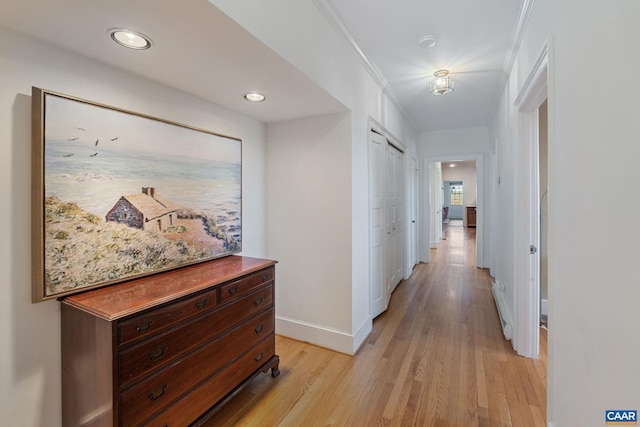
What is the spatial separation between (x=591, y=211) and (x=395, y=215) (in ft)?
9.01

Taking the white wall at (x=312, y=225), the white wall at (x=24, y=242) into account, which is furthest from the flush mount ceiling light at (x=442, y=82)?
the white wall at (x=24, y=242)

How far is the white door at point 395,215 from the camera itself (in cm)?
349

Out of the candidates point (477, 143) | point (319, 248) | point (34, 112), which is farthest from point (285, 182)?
point (477, 143)

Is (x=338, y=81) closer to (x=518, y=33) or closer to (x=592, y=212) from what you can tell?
(x=518, y=33)

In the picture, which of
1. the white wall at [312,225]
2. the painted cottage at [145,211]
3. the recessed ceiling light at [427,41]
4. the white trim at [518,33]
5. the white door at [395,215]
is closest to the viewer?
the painted cottage at [145,211]

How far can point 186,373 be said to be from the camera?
56.7 inches

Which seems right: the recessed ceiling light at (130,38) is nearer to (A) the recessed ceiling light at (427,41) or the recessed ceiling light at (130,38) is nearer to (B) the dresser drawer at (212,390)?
(B) the dresser drawer at (212,390)

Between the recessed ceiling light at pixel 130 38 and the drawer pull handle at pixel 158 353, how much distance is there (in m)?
1.45

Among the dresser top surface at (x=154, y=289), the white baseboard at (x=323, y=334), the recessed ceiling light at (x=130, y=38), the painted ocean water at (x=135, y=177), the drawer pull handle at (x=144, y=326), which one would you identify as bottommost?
the white baseboard at (x=323, y=334)

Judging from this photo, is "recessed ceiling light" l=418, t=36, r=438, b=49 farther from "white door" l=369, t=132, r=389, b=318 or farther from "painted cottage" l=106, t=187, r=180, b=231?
"painted cottage" l=106, t=187, r=180, b=231

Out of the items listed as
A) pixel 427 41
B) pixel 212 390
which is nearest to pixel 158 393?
pixel 212 390

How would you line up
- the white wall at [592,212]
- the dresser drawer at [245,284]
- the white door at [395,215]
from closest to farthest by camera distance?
the white wall at [592,212] < the dresser drawer at [245,284] < the white door at [395,215]

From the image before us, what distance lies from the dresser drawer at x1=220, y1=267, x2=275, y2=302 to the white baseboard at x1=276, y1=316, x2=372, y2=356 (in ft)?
2.71

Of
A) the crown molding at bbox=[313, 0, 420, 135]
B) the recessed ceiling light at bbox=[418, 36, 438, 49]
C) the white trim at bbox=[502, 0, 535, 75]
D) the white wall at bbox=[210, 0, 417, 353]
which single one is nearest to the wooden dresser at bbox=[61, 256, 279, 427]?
the white wall at bbox=[210, 0, 417, 353]
